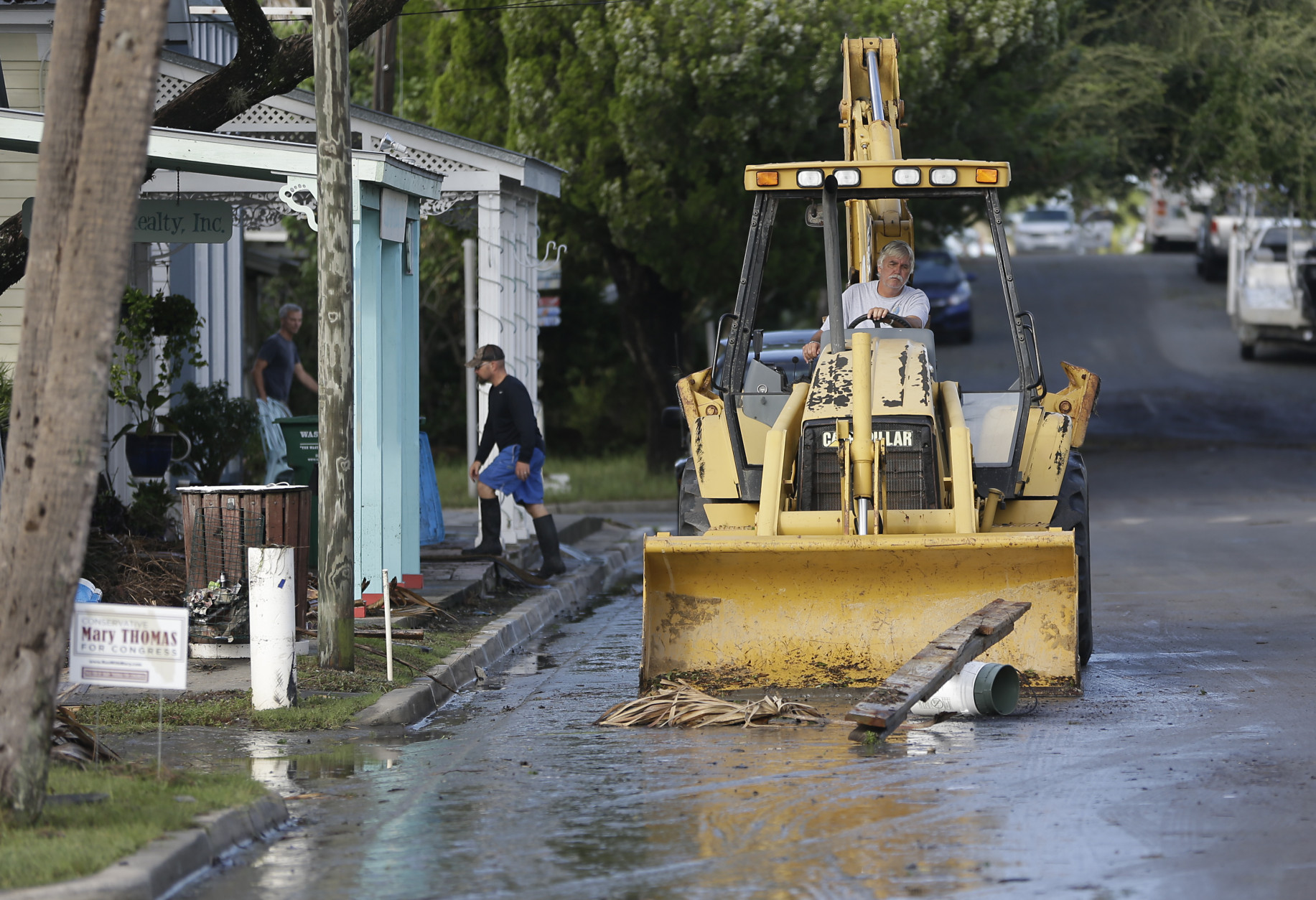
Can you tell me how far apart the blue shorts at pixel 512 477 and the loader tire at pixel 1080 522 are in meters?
5.18

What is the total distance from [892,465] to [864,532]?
0.46 metres

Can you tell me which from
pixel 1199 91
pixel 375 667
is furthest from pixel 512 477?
pixel 1199 91

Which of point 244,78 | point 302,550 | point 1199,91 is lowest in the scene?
point 302,550

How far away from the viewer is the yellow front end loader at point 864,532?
364 inches

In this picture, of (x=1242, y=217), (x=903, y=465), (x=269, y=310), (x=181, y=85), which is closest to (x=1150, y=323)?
(x=1242, y=217)

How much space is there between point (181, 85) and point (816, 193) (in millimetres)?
6693

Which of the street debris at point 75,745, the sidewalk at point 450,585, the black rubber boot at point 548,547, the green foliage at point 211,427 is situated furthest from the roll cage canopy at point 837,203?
the green foliage at point 211,427

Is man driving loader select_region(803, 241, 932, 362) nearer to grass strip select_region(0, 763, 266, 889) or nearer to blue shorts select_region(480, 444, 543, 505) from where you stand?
blue shorts select_region(480, 444, 543, 505)

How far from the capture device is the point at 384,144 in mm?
13078

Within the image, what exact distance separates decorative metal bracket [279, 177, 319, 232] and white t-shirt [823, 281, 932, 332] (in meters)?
3.42

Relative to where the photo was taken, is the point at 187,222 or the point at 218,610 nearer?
the point at 218,610

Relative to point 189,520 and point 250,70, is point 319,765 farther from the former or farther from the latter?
point 250,70

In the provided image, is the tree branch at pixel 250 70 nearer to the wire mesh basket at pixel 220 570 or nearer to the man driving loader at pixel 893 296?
the wire mesh basket at pixel 220 570

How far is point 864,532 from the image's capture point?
9.32 metres
